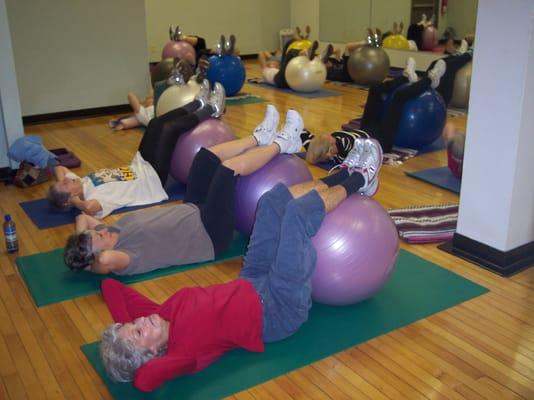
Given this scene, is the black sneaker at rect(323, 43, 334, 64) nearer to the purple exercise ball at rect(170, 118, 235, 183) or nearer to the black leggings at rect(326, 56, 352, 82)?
the black leggings at rect(326, 56, 352, 82)

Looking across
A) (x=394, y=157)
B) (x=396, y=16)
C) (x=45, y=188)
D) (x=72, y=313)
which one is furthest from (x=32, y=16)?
(x=396, y=16)

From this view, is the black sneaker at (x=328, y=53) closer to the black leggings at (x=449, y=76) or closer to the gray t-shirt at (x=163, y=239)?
the black leggings at (x=449, y=76)

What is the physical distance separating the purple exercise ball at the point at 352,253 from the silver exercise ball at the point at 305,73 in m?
5.12

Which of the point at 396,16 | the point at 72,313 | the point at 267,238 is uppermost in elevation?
the point at 396,16

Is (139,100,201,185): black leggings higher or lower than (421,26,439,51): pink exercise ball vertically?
lower

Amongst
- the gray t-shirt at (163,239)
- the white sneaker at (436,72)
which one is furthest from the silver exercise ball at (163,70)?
the gray t-shirt at (163,239)

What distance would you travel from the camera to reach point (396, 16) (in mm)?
9359

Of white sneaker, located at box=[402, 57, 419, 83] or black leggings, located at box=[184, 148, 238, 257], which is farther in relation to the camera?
white sneaker, located at box=[402, 57, 419, 83]

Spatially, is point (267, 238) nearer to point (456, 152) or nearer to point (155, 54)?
point (456, 152)

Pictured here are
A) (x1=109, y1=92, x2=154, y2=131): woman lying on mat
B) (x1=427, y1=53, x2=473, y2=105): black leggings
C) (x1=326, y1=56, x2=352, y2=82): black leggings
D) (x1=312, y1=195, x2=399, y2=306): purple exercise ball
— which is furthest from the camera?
(x1=326, y1=56, x2=352, y2=82): black leggings

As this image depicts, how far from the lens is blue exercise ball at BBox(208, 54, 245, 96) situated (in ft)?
24.1

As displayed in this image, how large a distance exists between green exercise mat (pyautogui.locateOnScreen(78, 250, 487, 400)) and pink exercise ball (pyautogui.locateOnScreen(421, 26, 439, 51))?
21.4 ft

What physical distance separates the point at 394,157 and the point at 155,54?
6604 millimetres

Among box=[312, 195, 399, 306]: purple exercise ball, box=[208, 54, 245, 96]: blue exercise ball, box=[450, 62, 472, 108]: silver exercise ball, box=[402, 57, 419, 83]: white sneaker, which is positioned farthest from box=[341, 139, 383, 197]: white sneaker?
box=[208, 54, 245, 96]: blue exercise ball
